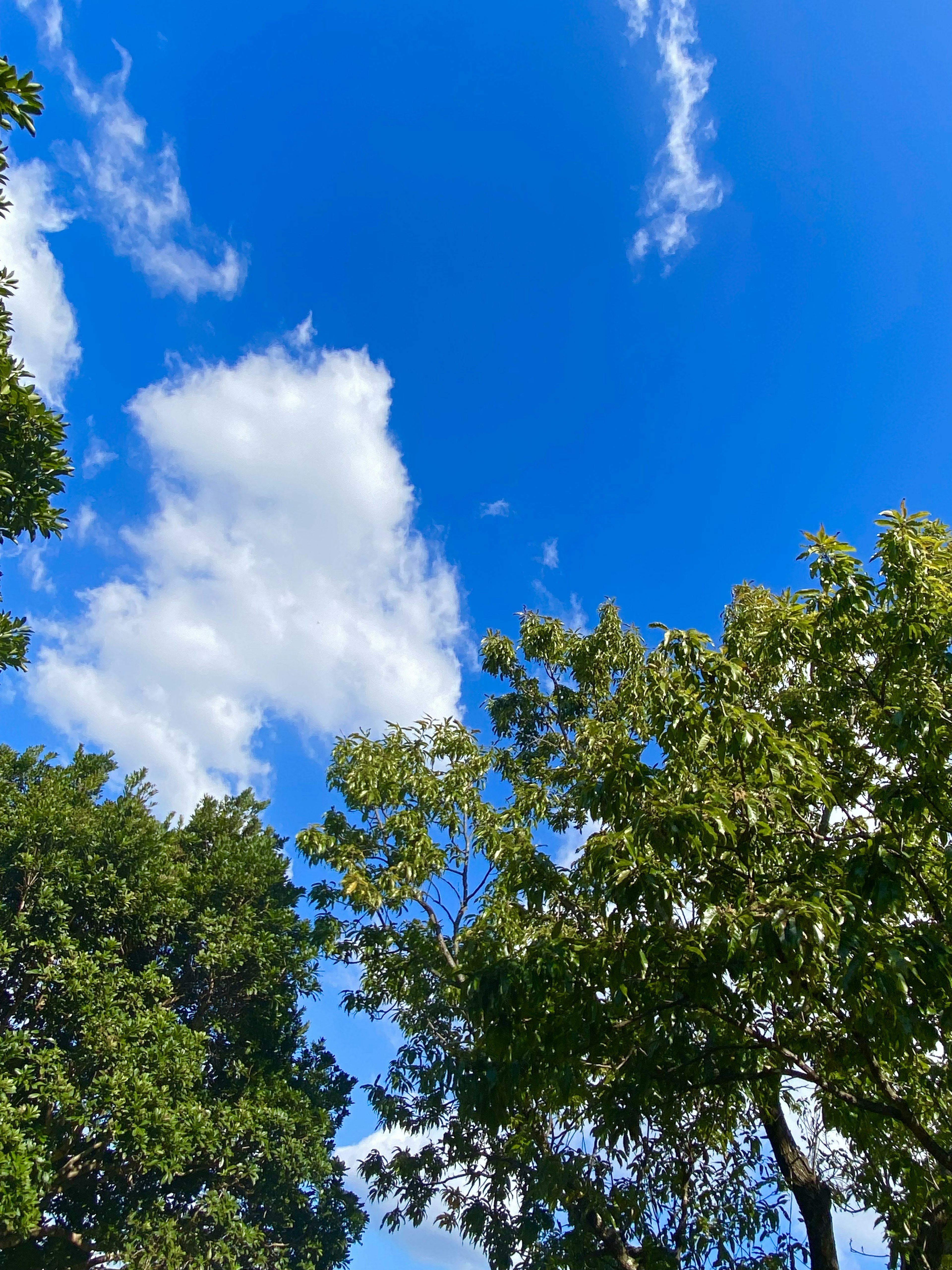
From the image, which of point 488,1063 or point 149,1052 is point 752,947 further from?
point 149,1052

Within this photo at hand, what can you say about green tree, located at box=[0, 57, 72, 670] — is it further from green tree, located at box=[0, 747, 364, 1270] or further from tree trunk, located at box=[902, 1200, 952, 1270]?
tree trunk, located at box=[902, 1200, 952, 1270]

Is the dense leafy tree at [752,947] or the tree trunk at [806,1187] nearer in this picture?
the dense leafy tree at [752,947]

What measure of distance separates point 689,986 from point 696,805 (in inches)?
47.2

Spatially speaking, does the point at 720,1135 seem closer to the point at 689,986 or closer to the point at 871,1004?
the point at 689,986

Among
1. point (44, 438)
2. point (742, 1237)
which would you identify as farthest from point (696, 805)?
point (44, 438)

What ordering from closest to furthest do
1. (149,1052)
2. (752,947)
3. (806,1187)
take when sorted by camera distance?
(752,947) < (806,1187) < (149,1052)

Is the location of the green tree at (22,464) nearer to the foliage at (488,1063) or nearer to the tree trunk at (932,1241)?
the foliage at (488,1063)

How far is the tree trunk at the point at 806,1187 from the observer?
645 cm

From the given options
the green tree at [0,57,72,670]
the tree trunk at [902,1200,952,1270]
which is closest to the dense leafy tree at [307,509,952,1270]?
the tree trunk at [902,1200,952,1270]

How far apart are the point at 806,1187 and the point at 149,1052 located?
9.39m

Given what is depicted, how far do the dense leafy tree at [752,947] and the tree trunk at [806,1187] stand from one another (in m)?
0.02

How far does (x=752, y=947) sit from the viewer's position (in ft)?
13.1

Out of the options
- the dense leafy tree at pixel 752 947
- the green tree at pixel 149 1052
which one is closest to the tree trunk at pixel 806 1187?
the dense leafy tree at pixel 752 947

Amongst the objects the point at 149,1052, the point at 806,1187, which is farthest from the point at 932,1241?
the point at 149,1052
